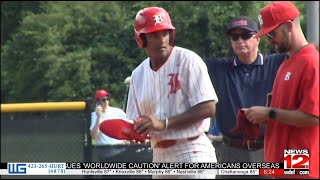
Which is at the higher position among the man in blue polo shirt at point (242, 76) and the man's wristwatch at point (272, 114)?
the man in blue polo shirt at point (242, 76)

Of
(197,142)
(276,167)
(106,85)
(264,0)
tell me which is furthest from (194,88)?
Answer: (264,0)

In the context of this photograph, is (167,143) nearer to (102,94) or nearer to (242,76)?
(242,76)

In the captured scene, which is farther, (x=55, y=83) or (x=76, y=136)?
(x=55, y=83)

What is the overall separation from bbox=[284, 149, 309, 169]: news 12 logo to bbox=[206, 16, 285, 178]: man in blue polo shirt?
1.26 metres

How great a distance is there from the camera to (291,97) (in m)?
3.53

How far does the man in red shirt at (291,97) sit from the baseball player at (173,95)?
0.56 metres

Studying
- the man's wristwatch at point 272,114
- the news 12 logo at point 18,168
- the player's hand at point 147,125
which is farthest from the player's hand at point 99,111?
the man's wristwatch at point 272,114

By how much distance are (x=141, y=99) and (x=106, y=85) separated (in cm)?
464

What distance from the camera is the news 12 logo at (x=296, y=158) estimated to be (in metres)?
3.55

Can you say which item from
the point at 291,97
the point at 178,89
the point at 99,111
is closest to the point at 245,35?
the point at 178,89

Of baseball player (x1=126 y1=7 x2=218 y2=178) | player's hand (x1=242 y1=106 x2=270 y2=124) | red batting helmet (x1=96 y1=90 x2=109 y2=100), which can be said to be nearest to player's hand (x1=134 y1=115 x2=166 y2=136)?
baseball player (x1=126 y1=7 x2=218 y2=178)

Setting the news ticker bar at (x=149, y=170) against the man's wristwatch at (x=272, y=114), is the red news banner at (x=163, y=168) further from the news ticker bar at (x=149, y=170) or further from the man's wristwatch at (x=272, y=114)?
the man's wristwatch at (x=272, y=114)

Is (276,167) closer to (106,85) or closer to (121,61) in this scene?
(121,61)

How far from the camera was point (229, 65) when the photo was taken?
523 centimetres
